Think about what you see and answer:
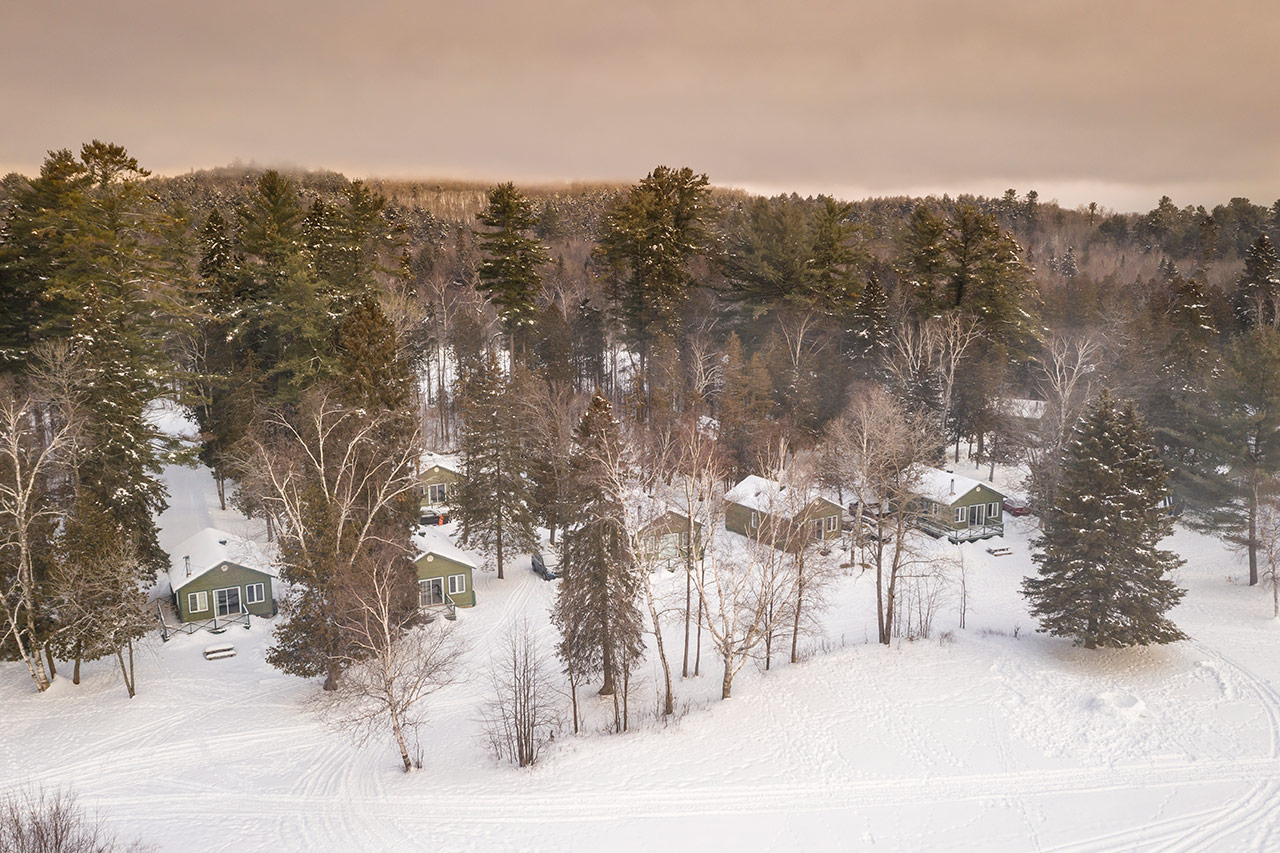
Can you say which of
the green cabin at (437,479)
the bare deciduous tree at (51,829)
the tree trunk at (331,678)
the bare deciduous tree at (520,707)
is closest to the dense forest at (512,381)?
the tree trunk at (331,678)

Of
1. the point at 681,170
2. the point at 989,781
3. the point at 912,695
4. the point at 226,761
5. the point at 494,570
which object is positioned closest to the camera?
the point at 989,781

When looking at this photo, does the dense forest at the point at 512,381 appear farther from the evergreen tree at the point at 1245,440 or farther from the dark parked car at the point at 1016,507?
the dark parked car at the point at 1016,507

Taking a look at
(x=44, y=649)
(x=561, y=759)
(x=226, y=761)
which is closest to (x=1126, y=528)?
(x=561, y=759)

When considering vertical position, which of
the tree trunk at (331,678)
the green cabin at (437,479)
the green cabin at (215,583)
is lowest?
the tree trunk at (331,678)

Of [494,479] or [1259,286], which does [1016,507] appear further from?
[1259,286]

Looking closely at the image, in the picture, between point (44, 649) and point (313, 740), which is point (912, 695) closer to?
point (313, 740)

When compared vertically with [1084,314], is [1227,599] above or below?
below
